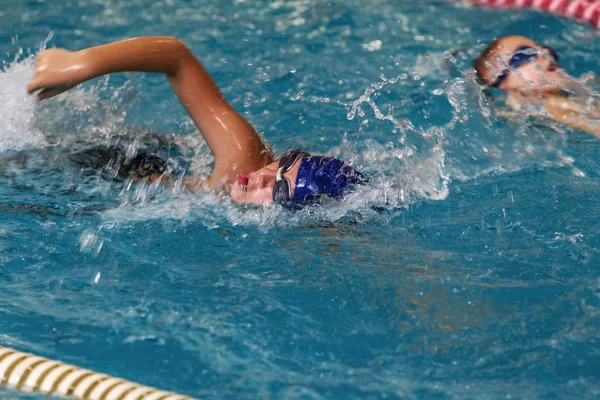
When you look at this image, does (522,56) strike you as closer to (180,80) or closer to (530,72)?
(530,72)

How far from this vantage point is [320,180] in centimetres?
299

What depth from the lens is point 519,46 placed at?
164 inches

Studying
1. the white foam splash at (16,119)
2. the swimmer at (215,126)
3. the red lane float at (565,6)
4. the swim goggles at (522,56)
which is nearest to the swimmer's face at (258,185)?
the swimmer at (215,126)

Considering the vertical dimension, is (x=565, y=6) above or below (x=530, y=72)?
below

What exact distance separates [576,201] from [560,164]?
16.9 inches

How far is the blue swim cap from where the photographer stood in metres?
2.99

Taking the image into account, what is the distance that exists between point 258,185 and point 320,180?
0.94 feet

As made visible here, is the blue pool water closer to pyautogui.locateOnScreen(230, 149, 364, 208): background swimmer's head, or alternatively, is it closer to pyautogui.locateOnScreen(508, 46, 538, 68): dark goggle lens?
pyautogui.locateOnScreen(230, 149, 364, 208): background swimmer's head

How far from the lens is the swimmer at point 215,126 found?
2836 millimetres

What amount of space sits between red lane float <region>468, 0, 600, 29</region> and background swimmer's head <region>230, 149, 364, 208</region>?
3.47 meters

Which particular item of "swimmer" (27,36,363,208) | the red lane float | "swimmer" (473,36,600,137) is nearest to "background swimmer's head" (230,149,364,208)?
"swimmer" (27,36,363,208)

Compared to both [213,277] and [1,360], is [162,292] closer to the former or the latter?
[213,277]

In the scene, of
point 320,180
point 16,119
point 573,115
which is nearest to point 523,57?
point 573,115

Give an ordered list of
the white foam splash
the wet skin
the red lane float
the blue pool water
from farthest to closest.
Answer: the red lane float
the wet skin
the white foam splash
the blue pool water
